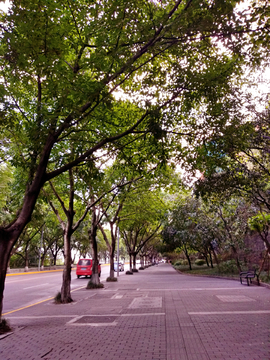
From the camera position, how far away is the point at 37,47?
20.4 ft

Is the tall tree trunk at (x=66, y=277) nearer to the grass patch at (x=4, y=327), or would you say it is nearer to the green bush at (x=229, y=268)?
the grass patch at (x=4, y=327)

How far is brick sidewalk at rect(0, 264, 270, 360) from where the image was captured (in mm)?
5254

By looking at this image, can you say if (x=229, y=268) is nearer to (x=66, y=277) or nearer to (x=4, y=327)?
(x=66, y=277)

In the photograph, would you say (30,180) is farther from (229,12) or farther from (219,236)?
(219,236)

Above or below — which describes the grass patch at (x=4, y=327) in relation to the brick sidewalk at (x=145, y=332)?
above

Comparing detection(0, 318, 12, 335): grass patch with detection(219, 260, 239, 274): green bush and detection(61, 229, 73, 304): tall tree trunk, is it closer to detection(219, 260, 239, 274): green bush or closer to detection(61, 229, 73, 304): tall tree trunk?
detection(61, 229, 73, 304): tall tree trunk

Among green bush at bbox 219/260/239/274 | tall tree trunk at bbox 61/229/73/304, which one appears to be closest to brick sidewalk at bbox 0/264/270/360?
tall tree trunk at bbox 61/229/73/304

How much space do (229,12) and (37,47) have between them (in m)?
3.79

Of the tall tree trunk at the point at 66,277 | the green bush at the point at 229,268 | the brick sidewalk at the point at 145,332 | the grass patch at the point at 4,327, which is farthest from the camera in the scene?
the green bush at the point at 229,268

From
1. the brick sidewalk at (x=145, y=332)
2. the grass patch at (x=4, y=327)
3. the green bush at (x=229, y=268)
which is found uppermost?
the green bush at (x=229, y=268)

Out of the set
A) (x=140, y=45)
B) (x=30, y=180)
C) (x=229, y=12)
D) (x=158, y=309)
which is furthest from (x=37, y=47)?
(x=158, y=309)

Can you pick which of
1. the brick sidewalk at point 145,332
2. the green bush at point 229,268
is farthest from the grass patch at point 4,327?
the green bush at point 229,268

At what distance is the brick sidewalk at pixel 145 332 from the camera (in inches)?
207

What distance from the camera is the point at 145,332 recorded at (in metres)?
6.68
